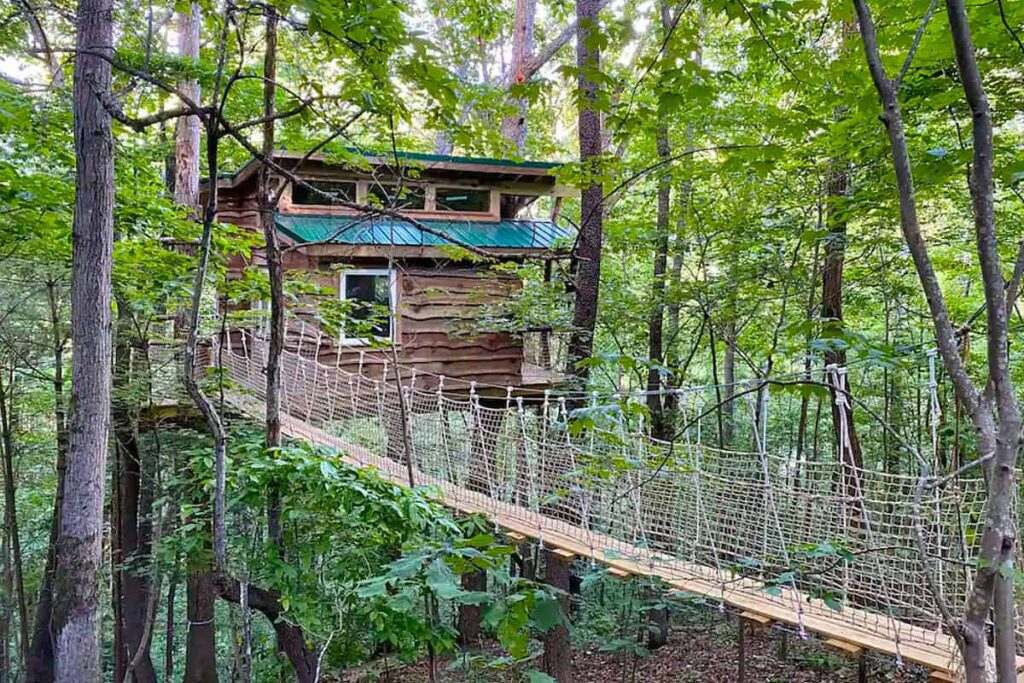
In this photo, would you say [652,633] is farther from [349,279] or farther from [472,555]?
[472,555]

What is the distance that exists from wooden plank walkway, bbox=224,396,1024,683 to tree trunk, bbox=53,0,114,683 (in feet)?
3.21

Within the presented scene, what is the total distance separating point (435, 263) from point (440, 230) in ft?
2.00

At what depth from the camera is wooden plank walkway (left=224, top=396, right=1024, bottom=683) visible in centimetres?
208

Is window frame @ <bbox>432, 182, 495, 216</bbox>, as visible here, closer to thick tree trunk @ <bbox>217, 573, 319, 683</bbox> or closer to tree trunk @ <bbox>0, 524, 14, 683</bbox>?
thick tree trunk @ <bbox>217, 573, 319, 683</bbox>

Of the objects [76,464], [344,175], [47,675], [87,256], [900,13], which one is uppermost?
[344,175]

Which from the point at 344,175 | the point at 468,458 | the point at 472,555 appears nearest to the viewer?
the point at 472,555

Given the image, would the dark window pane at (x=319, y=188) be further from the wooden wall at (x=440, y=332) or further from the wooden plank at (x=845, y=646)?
the wooden plank at (x=845, y=646)

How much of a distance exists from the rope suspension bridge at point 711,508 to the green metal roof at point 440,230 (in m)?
1.13

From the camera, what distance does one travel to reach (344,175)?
5.74 m

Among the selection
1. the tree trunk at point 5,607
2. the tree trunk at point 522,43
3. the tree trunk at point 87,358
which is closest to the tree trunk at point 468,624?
the tree trunk at point 87,358

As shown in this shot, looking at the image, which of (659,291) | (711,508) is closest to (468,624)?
(659,291)

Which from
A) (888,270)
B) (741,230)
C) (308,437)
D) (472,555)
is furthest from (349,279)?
(472,555)

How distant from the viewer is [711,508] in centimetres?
314

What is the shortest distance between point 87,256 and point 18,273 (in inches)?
124
